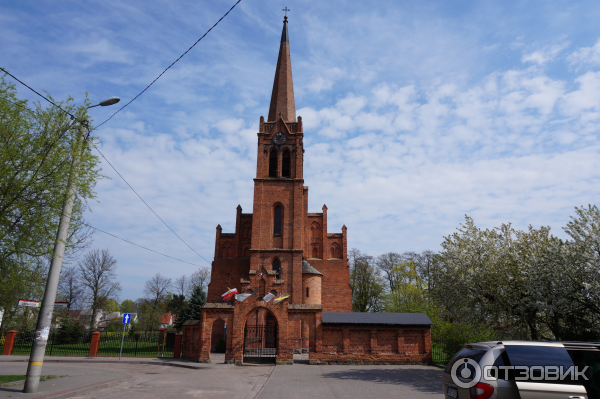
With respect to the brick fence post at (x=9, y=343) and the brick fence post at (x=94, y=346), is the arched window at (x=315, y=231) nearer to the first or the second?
Answer: the brick fence post at (x=94, y=346)

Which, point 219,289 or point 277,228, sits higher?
point 277,228

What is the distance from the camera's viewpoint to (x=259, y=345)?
24.0m

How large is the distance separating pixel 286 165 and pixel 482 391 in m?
30.5

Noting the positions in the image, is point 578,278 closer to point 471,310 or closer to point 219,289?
point 471,310

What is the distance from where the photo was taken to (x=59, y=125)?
1044 centimetres

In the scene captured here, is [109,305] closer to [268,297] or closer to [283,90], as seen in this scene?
[283,90]

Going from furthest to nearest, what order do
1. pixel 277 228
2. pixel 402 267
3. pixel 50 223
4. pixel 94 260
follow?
pixel 402 267
pixel 94 260
pixel 277 228
pixel 50 223

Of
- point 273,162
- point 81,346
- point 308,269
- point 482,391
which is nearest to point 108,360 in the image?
point 81,346

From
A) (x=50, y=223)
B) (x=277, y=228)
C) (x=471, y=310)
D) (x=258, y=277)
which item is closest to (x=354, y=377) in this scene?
(x=471, y=310)

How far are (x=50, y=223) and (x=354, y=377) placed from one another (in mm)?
11613

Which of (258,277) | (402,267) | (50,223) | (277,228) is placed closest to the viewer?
(50,223)

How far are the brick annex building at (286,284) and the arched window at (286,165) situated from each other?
0.09 meters

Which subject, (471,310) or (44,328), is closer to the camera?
(44,328)

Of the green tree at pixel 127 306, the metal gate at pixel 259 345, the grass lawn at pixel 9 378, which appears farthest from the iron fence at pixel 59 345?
the green tree at pixel 127 306
